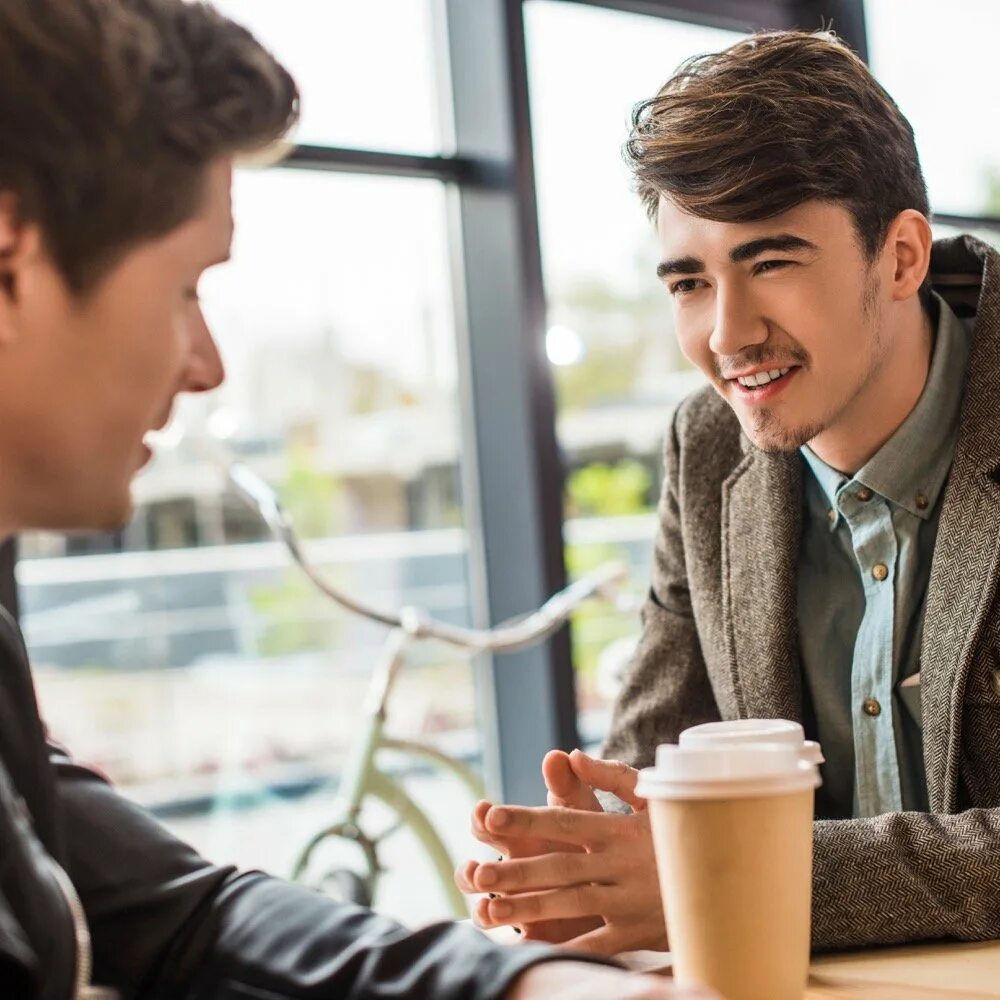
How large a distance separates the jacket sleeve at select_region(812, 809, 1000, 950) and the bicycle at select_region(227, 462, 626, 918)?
1.69 metres

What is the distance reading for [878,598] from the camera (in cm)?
166

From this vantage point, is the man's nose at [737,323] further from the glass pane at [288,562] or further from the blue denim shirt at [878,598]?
the glass pane at [288,562]

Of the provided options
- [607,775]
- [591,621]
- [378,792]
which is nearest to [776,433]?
[607,775]

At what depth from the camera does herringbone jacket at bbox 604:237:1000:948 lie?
3.91 feet

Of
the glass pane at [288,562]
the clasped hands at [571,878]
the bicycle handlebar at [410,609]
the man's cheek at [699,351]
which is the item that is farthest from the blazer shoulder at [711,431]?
the glass pane at [288,562]

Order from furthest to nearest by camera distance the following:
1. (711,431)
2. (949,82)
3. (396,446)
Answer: (949,82) < (396,446) < (711,431)

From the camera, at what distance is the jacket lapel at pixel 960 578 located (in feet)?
→ 4.94

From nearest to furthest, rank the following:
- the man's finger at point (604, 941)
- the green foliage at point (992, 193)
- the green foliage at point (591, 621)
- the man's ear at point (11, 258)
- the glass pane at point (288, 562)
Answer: the man's ear at point (11, 258)
the man's finger at point (604, 941)
the glass pane at point (288, 562)
the green foliage at point (591, 621)
the green foliage at point (992, 193)

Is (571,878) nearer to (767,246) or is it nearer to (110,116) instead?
(110,116)

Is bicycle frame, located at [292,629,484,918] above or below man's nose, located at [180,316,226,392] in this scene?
below

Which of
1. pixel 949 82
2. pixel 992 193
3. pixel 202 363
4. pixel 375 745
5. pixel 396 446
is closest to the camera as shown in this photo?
pixel 202 363

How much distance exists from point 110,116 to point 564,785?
0.71m

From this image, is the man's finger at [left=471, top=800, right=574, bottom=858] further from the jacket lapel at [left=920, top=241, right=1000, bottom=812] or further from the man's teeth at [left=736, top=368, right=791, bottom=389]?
the man's teeth at [left=736, top=368, right=791, bottom=389]

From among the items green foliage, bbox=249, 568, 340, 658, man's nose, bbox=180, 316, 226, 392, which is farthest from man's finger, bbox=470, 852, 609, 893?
green foliage, bbox=249, 568, 340, 658
